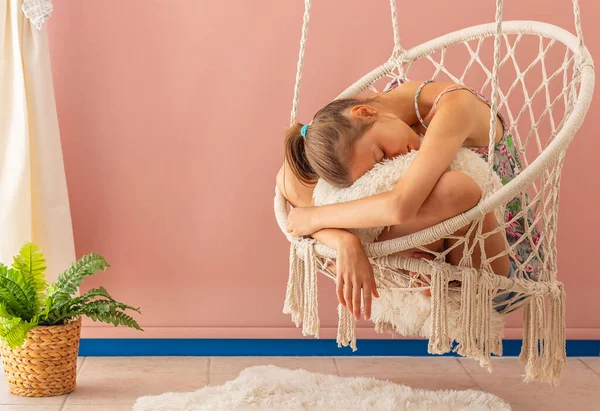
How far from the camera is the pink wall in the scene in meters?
2.58

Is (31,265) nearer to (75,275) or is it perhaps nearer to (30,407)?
(75,275)

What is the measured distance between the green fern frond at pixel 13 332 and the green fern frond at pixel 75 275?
0.14 meters

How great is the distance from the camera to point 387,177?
1.67 metres

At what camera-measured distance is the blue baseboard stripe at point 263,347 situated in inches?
104

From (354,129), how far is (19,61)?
→ 1.25 m

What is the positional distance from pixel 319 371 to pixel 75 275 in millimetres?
875

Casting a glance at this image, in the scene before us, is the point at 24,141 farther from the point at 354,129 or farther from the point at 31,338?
the point at 354,129

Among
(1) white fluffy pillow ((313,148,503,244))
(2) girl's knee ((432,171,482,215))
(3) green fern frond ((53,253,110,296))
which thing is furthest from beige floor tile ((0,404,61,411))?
(2) girl's knee ((432,171,482,215))

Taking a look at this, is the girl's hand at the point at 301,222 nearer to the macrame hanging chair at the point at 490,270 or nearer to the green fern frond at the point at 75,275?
the macrame hanging chair at the point at 490,270

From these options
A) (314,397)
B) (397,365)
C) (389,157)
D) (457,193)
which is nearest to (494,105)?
(457,193)

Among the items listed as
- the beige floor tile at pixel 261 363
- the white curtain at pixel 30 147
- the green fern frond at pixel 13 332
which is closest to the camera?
the green fern frond at pixel 13 332

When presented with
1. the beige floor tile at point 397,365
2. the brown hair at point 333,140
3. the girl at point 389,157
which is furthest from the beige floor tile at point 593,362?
the brown hair at point 333,140

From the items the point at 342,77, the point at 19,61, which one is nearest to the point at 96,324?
the point at 19,61

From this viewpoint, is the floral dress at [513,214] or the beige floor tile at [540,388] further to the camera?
the beige floor tile at [540,388]
